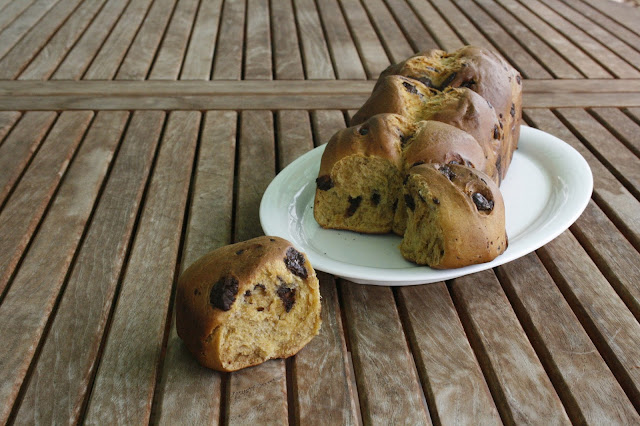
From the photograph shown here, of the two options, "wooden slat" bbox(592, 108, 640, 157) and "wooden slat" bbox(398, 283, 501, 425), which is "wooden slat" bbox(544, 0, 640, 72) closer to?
"wooden slat" bbox(592, 108, 640, 157)

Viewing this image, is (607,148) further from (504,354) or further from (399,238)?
(504,354)

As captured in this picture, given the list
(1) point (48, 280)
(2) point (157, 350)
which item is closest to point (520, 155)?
(2) point (157, 350)

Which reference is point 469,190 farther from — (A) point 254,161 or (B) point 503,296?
(A) point 254,161

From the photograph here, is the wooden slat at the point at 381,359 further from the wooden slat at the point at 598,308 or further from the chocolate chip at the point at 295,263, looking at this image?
the wooden slat at the point at 598,308

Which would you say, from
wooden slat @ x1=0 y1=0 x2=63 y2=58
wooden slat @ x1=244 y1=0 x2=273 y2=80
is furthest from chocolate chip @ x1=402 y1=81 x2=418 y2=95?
wooden slat @ x1=0 y1=0 x2=63 y2=58

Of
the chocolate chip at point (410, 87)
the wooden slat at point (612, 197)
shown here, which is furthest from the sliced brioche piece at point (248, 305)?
the wooden slat at point (612, 197)
